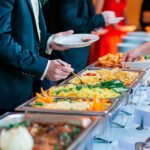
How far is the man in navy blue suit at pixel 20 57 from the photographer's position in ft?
6.61

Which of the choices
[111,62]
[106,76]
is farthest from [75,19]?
[106,76]

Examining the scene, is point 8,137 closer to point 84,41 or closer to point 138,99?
point 138,99

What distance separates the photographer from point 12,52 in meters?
2.02

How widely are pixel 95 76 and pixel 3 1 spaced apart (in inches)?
26.1

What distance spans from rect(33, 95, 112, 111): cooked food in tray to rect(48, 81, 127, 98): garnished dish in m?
0.08

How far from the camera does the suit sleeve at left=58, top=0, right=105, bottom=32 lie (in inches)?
131

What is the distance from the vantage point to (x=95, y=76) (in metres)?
2.34

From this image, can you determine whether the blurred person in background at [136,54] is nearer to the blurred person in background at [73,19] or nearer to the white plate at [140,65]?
the white plate at [140,65]

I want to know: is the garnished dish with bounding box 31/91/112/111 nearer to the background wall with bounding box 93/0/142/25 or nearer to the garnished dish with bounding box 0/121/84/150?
the garnished dish with bounding box 0/121/84/150

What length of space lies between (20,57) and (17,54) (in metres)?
0.02

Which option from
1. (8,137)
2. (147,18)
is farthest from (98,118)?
(147,18)

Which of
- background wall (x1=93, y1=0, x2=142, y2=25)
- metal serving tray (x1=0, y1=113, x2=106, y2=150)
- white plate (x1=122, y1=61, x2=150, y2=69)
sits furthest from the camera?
background wall (x1=93, y1=0, x2=142, y2=25)

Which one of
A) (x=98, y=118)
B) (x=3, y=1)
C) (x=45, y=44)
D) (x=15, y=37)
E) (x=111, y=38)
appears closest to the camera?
(x=98, y=118)

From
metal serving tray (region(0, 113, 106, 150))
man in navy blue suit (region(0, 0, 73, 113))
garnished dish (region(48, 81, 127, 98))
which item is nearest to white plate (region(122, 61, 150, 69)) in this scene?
garnished dish (region(48, 81, 127, 98))
